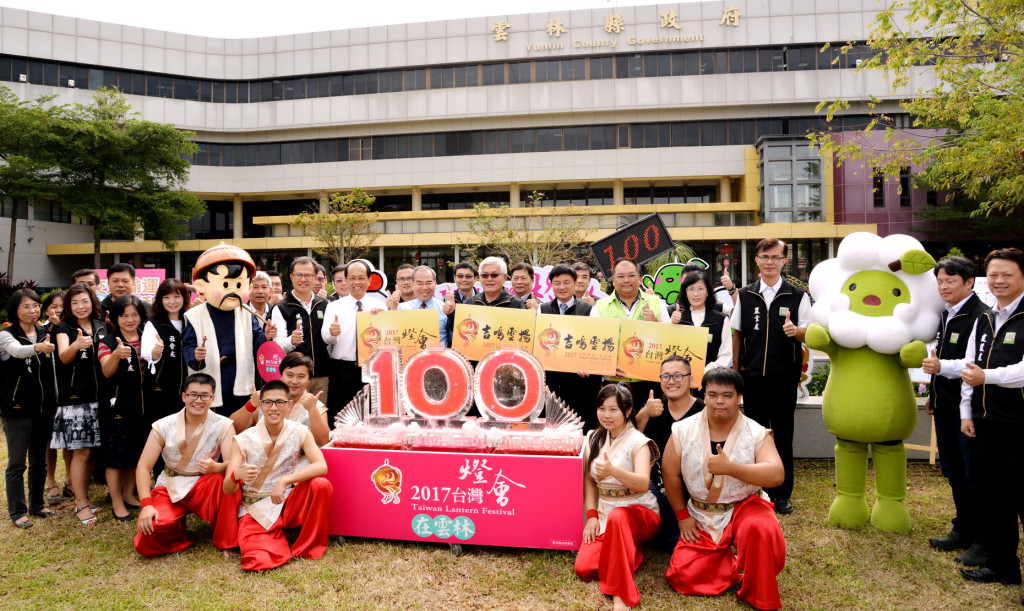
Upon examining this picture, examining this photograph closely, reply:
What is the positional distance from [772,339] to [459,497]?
282cm

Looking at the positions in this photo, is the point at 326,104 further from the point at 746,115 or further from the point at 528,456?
the point at 528,456

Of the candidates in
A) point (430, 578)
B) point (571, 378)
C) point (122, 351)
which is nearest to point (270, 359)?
point (122, 351)

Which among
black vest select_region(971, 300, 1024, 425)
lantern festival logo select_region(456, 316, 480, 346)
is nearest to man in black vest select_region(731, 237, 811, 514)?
black vest select_region(971, 300, 1024, 425)

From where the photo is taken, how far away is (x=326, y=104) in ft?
100

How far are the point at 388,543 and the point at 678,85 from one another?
28.6 meters

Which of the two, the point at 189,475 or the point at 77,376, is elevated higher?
the point at 77,376

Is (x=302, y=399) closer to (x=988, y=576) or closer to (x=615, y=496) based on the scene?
(x=615, y=496)

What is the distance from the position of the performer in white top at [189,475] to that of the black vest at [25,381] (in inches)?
50.9

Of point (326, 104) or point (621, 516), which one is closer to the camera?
point (621, 516)

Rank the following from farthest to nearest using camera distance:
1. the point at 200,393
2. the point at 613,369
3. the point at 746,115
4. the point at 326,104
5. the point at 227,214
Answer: the point at 227,214, the point at 326,104, the point at 746,115, the point at 613,369, the point at 200,393

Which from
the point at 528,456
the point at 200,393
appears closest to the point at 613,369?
the point at 528,456

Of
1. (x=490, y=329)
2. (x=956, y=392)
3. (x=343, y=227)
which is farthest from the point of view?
(x=343, y=227)

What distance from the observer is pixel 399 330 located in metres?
4.80

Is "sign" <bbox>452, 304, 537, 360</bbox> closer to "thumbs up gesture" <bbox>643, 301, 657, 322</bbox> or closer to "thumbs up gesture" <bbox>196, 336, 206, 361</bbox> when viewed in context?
"thumbs up gesture" <bbox>643, 301, 657, 322</bbox>
